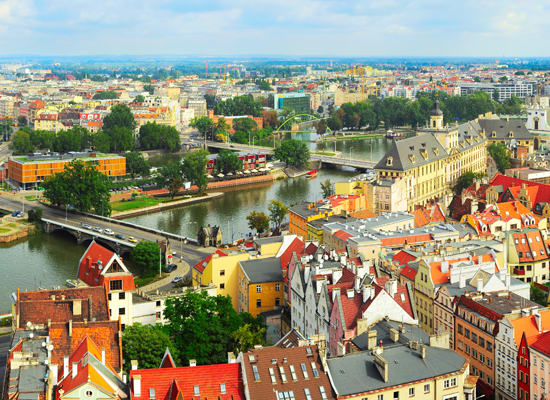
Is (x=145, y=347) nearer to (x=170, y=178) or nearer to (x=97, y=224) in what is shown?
(x=97, y=224)

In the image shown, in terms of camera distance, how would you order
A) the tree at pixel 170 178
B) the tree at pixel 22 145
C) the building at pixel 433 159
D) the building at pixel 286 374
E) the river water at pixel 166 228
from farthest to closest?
1. the tree at pixel 22 145
2. the tree at pixel 170 178
3. the building at pixel 433 159
4. the river water at pixel 166 228
5. the building at pixel 286 374

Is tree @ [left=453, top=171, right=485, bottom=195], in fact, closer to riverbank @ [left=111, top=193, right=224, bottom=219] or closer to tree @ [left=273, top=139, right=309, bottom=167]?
riverbank @ [left=111, top=193, right=224, bottom=219]

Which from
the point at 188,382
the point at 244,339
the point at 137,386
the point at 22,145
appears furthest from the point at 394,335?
the point at 22,145

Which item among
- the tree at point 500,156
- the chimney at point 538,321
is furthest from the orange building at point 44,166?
the chimney at point 538,321

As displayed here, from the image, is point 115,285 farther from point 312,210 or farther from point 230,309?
point 312,210

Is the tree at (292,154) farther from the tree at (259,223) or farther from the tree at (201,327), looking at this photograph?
the tree at (201,327)
